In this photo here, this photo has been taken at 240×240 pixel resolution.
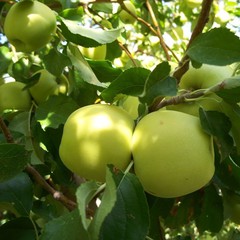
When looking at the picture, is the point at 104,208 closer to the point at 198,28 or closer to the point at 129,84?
the point at 129,84

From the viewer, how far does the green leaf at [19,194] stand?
122cm

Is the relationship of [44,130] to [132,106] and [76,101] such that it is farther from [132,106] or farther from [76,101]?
[132,106]

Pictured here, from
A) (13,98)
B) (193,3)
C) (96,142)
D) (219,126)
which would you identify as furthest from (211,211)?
(193,3)

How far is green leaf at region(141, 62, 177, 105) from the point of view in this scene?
2.95 feet

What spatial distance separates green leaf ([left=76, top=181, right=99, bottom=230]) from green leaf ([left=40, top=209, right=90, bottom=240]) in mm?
58

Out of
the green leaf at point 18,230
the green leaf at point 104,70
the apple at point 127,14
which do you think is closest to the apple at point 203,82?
the green leaf at point 104,70

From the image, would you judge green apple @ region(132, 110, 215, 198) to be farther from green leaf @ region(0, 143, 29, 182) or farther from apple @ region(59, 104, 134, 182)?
green leaf @ region(0, 143, 29, 182)

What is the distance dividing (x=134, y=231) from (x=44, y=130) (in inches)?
22.2

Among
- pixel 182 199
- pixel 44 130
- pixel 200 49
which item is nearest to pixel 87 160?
pixel 200 49

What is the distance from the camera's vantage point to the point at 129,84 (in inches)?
38.1

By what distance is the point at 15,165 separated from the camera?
1.05m

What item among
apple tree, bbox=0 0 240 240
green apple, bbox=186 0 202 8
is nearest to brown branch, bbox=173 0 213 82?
apple tree, bbox=0 0 240 240

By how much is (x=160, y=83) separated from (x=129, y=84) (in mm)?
88

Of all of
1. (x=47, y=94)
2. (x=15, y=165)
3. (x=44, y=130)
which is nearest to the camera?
→ (x=15, y=165)
